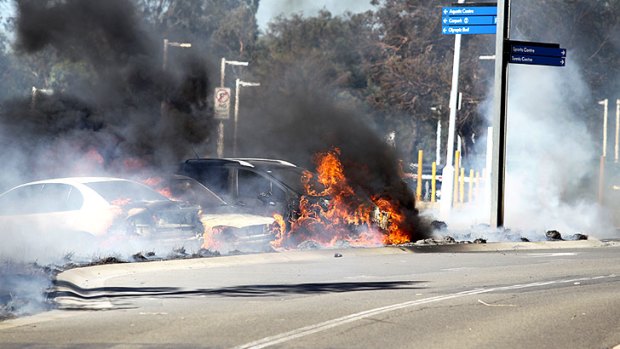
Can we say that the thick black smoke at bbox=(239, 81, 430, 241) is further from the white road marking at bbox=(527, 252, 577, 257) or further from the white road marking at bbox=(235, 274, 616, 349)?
the white road marking at bbox=(235, 274, 616, 349)

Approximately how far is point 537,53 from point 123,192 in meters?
11.9

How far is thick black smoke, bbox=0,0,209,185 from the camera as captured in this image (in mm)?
24000

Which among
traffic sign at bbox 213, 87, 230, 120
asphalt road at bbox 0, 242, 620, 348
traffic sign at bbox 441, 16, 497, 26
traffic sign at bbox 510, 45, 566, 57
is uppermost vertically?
traffic sign at bbox 441, 16, 497, 26

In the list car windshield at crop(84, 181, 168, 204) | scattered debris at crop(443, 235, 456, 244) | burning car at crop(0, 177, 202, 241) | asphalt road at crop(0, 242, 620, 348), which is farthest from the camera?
scattered debris at crop(443, 235, 456, 244)

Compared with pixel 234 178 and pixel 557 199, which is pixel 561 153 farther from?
pixel 234 178

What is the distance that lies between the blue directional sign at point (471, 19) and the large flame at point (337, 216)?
328 inches

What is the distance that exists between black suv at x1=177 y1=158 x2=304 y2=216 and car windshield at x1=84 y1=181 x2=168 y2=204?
77.4 inches

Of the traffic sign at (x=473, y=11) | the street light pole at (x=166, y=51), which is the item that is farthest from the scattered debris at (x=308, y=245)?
the traffic sign at (x=473, y=11)

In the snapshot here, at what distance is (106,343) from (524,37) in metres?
49.3

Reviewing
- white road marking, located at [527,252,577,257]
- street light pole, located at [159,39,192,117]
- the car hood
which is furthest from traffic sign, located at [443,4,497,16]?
the car hood

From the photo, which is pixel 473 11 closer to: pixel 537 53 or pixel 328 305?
pixel 537 53

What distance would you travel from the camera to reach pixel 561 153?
143 feet

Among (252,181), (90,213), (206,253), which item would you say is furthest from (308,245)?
(90,213)

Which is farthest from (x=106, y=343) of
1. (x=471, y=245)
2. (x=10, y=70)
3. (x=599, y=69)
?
(x=599, y=69)
